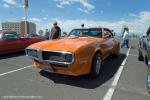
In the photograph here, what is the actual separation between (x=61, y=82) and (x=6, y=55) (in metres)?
6.10

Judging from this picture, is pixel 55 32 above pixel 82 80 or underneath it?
above

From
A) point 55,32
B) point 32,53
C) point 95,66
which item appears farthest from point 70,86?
point 55,32

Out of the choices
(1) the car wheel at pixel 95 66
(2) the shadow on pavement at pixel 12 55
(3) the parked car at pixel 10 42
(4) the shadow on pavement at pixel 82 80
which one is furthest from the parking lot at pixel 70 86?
(2) the shadow on pavement at pixel 12 55

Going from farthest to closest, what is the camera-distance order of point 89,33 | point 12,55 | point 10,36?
1. point 12,55
2. point 10,36
3. point 89,33

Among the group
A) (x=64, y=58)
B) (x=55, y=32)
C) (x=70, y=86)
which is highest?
(x=55, y=32)

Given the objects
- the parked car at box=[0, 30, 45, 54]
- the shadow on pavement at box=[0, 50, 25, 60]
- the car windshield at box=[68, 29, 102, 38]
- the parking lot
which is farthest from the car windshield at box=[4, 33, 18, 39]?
the car windshield at box=[68, 29, 102, 38]

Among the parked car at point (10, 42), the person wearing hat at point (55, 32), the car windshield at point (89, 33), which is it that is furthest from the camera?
the parked car at point (10, 42)

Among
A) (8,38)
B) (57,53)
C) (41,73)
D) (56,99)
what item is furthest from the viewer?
(8,38)

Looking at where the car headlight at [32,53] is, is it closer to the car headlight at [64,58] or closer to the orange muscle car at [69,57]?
the orange muscle car at [69,57]

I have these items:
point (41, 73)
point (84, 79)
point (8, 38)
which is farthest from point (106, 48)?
point (8, 38)

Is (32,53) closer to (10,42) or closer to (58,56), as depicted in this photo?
(58,56)

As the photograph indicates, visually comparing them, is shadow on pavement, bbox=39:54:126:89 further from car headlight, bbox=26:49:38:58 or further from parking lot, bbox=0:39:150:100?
car headlight, bbox=26:49:38:58

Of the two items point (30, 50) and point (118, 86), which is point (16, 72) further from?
point (118, 86)

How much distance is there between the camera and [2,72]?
662cm
